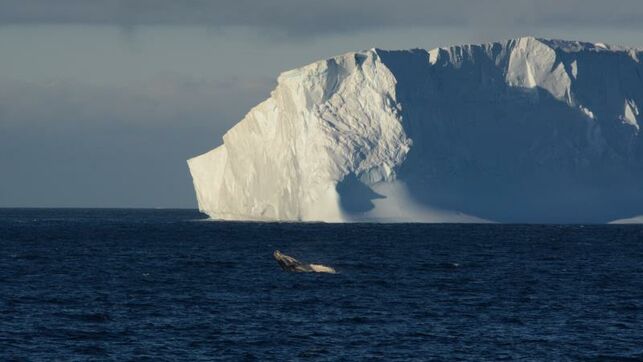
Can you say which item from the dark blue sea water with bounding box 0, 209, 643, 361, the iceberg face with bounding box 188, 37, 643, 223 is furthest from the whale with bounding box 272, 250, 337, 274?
the iceberg face with bounding box 188, 37, 643, 223

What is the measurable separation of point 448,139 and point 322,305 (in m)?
47.3

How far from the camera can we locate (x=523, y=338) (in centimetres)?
2750

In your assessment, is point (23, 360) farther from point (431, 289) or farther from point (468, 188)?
point (468, 188)

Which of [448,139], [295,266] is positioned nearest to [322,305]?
[295,266]

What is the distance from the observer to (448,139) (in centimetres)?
7988

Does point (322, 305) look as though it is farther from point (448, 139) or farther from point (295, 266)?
point (448, 139)

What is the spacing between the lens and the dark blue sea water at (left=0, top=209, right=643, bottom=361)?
25766 mm

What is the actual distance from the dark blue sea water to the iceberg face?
47.8 feet

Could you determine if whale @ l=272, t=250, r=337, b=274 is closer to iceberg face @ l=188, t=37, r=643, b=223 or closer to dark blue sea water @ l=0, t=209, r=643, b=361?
dark blue sea water @ l=0, t=209, r=643, b=361

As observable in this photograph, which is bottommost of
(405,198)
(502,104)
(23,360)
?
(23,360)

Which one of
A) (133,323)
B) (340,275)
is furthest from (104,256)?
(133,323)

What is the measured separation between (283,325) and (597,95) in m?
58.6

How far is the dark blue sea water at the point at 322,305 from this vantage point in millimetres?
25766

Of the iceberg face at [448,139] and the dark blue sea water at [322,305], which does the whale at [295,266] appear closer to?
the dark blue sea water at [322,305]
